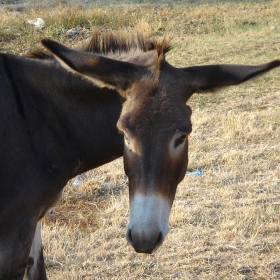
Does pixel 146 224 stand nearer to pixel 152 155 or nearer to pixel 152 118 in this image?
pixel 152 155

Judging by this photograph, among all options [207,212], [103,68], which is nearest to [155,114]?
[103,68]

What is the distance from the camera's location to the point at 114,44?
13.4 ft

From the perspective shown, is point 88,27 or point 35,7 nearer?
point 88,27

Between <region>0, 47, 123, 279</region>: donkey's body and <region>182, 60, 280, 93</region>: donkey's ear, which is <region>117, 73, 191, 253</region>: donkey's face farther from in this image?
<region>0, 47, 123, 279</region>: donkey's body

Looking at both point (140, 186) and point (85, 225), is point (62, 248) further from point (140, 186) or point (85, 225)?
point (140, 186)

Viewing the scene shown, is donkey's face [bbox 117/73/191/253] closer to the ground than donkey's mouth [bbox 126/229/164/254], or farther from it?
farther from it

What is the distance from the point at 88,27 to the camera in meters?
14.7

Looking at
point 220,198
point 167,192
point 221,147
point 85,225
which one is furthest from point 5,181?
point 221,147

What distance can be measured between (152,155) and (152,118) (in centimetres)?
23

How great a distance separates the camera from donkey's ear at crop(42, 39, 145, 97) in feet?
11.2

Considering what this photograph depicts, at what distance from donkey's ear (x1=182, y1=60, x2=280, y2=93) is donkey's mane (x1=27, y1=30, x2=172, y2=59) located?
57 cm

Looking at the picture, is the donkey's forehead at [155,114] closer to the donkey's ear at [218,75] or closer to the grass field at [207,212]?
the donkey's ear at [218,75]

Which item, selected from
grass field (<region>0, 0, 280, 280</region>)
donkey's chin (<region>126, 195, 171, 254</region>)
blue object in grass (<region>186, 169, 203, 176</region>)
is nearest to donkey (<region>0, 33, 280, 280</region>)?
donkey's chin (<region>126, 195, 171, 254</region>)

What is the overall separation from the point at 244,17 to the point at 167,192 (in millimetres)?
14011
